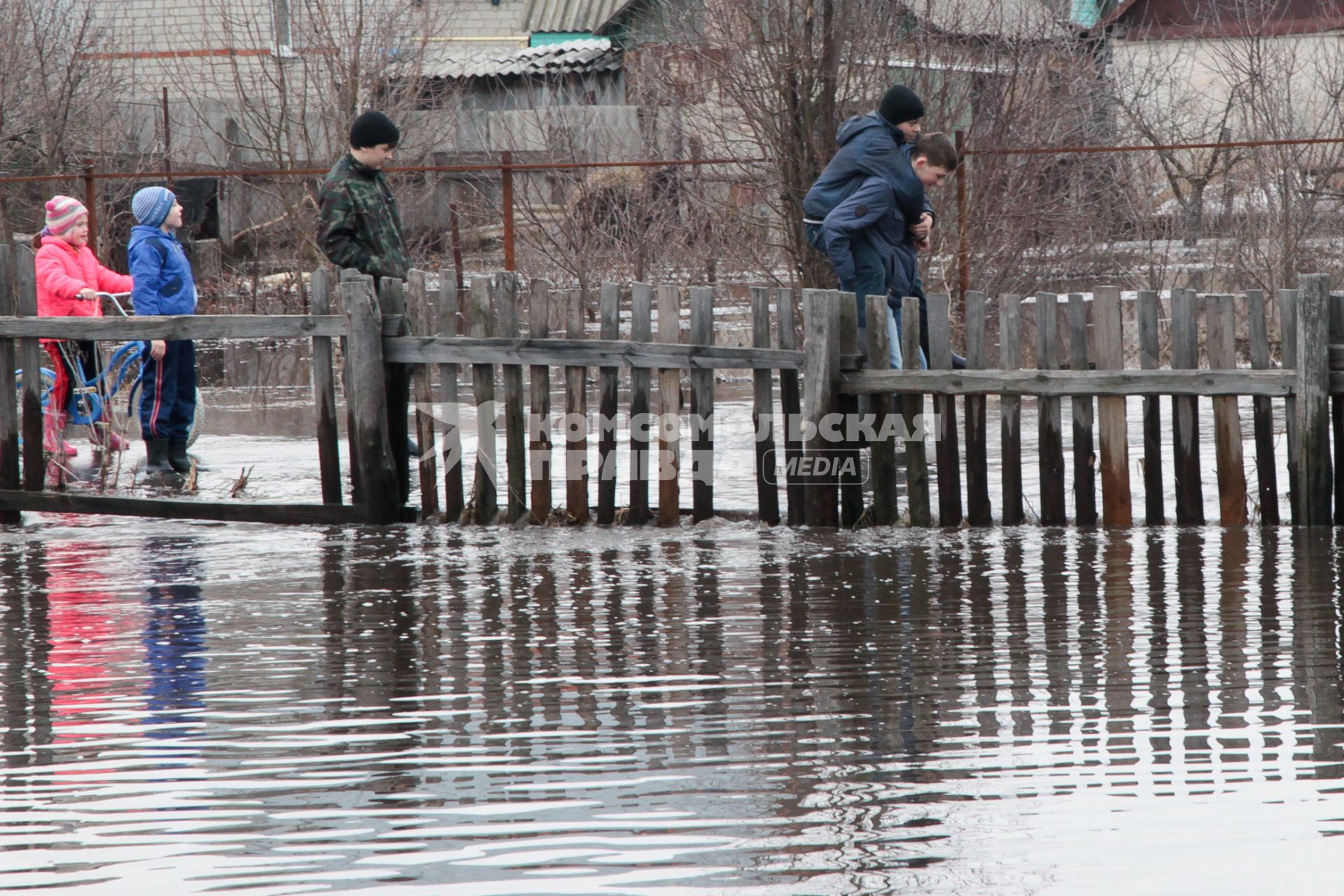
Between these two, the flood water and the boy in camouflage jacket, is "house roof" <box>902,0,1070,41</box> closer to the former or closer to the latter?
the boy in camouflage jacket

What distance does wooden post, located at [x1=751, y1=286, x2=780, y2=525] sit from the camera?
23.9 feet

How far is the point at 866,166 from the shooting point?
8.01 metres

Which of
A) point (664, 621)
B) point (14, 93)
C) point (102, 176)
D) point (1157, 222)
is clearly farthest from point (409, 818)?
point (14, 93)

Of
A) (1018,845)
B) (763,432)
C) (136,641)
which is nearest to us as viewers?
(1018,845)

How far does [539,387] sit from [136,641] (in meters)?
2.52

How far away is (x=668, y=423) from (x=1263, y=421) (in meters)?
Answer: 2.53

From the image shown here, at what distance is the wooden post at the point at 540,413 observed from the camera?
7477 mm

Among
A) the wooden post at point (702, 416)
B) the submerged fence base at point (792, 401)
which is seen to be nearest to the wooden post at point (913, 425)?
the submerged fence base at point (792, 401)

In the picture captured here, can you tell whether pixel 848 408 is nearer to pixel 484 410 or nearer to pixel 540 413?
pixel 540 413

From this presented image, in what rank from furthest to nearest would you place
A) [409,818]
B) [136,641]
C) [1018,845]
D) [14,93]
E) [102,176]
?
[14,93] < [102,176] < [136,641] < [409,818] < [1018,845]

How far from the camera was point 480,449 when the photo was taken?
301 inches

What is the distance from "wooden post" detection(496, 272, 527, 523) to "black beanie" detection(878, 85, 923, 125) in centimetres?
197

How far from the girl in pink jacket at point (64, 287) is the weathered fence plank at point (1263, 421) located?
6134mm

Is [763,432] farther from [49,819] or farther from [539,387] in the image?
[49,819]
